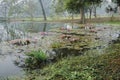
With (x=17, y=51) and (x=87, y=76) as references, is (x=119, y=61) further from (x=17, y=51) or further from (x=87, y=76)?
(x=17, y=51)

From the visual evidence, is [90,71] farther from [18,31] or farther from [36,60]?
[18,31]

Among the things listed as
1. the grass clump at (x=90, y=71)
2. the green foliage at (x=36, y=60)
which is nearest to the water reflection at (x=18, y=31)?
the green foliage at (x=36, y=60)

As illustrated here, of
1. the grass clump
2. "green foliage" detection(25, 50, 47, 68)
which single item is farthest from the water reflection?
the grass clump

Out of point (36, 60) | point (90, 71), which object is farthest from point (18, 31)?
point (90, 71)

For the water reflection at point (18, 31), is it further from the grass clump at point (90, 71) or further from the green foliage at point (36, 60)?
the grass clump at point (90, 71)

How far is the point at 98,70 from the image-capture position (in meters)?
7.02

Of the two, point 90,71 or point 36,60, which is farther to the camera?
point 36,60

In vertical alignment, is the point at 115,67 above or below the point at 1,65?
above

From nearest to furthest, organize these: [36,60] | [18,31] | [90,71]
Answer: [90,71]
[36,60]
[18,31]

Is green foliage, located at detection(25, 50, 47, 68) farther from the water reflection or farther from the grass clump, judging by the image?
the water reflection

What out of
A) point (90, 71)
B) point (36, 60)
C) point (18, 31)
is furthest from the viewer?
point (18, 31)

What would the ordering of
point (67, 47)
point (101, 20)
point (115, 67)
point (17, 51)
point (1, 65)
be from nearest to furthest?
1. point (115, 67)
2. point (1, 65)
3. point (17, 51)
4. point (67, 47)
5. point (101, 20)

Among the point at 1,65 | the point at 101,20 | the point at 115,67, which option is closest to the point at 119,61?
the point at 115,67

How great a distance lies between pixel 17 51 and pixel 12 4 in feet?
214
